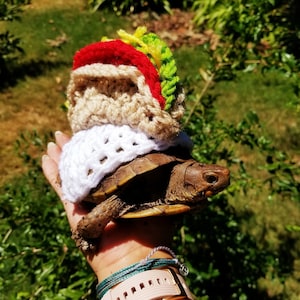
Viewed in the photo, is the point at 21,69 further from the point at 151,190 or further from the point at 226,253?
the point at 151,190

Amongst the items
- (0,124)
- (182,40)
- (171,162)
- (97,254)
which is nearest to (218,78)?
(171,162)

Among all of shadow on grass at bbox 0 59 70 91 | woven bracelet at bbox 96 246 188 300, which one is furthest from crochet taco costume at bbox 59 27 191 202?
shadow on grass at bbox 0 59 70 91

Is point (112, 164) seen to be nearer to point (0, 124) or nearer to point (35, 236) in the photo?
point (35, 236)

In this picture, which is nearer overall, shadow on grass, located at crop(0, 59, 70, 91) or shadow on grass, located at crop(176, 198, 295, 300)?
shadow on grass, located at crop(176, 198, 295, 300)

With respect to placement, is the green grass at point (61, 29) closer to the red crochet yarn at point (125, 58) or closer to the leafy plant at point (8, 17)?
the leafy plant at point (8, 17)

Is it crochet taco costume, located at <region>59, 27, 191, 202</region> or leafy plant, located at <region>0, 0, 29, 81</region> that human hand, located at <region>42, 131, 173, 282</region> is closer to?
crochet taco costume, located at <region>59, 27, 191, 202</region>

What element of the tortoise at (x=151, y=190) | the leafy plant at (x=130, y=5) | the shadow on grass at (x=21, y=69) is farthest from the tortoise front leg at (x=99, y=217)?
the leafy plant at (x=130, y=5)

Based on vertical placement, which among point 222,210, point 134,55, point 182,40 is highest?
point 134,55

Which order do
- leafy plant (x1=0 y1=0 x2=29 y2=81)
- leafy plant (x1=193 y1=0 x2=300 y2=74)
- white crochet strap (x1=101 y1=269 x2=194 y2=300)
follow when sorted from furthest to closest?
leafy plant (x1=0 y1=0 x2=29 y2=81) → leafy plant (x1=193 y1=0 x2=300 y2=74) → white crochet strap (x1=101 y1=269 x2=194 y2=300)
